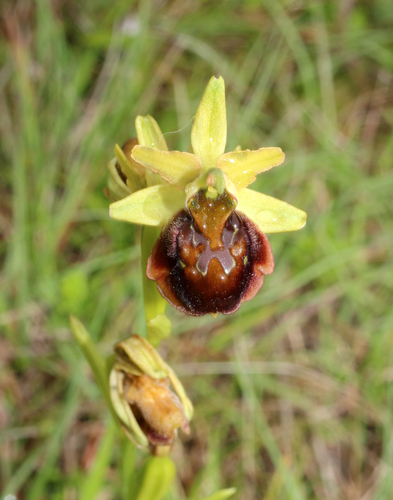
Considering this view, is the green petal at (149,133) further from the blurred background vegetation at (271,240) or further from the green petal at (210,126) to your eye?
the blurred background vegetation at (271,240)

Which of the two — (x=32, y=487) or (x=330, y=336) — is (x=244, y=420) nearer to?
(x=330, y=336)

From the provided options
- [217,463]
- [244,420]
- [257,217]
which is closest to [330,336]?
[244,420]

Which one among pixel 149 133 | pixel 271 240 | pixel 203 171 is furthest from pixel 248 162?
pixel 271 240

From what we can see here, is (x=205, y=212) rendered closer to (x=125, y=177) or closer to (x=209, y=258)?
(x=209, y=258)

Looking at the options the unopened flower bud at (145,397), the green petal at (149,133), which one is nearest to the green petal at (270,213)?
the green petal at (149,133)

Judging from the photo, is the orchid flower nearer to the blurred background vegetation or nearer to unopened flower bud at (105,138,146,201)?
unopened flower bud at (105,138,146,201)

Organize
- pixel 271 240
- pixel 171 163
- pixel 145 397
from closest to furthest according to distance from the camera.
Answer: pixel 171 163 < pixel 145 397 < pixel 271 240
